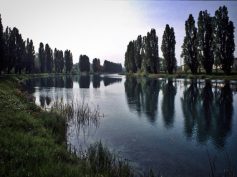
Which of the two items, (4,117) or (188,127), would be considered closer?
(4,117)

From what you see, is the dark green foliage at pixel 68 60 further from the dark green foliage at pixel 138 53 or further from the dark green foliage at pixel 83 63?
the dark green foliage at pixel 138 53

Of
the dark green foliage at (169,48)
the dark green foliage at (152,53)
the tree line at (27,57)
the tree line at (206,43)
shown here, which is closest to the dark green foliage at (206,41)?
the tree line at (206,43)

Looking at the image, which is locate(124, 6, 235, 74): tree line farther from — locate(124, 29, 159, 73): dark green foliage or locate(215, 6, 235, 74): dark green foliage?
locate(124, 29, 159, 73): dark green foliage

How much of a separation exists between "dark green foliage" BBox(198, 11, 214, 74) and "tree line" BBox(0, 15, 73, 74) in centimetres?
5368

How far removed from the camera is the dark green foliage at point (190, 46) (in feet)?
232

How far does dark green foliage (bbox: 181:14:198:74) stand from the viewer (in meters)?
70.6

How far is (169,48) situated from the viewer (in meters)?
83.8

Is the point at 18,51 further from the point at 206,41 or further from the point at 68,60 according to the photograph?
the point at 68,60

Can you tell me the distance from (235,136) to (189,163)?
6.26 m

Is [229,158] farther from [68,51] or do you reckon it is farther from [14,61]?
[68,51]

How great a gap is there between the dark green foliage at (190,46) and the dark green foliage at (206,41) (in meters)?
2.69

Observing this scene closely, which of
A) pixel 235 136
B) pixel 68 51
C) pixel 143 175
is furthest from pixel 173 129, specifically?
pixel 68 51

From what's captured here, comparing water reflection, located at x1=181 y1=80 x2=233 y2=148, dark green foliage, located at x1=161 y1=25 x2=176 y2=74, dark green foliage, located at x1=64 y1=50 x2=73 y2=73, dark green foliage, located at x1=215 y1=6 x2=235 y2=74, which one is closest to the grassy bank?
water reflection, located at x1=181 y1=80 x2=233 y2=148

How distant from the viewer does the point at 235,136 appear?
624 inches
